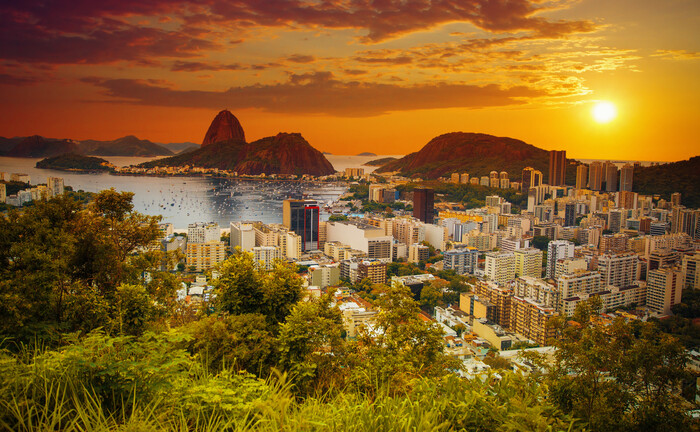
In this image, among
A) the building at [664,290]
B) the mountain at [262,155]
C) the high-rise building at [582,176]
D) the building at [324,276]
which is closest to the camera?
the building at [664,290]

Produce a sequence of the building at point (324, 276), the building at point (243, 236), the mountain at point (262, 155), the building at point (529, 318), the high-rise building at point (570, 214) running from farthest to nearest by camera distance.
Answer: the mountain at point (262, 155)
the high-rise building at point (570, 214)
the building at point (243, 236)
the building at point (324, 276)
the building at point (529, 318)

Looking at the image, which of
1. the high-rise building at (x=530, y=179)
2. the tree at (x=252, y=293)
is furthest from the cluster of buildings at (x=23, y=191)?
the high-rise building at (x=530, y=179)

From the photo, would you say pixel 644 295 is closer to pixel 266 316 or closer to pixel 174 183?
pixel 266 316

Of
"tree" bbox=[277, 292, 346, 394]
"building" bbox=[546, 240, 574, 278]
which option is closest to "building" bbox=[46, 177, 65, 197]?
"tree" bbox=[277, 292, 346, 394]

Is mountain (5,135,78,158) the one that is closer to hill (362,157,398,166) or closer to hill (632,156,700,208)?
hill (632,156,700,208)

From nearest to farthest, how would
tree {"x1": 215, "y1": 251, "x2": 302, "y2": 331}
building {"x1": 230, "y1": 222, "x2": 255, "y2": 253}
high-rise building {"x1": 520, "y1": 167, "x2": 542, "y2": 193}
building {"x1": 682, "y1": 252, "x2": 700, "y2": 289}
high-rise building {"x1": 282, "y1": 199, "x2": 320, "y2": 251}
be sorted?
tree {"x1": 215, "y1": 251, "x2": 302, "y2": 331}, building {"x1": 682, "y1": 252, "x2": 700, "y2": 289}, building {"x1": 230, "y1": 222, "x2": 255, "y2": 253}, high-rise building {"x1": 282, "y1": 199, "x2": 320, "y2": 251}, high-rise building {"x1": 520, "y1": 167, "x2": 542, "y2": 193}

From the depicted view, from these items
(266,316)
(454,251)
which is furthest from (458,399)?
(454,251)

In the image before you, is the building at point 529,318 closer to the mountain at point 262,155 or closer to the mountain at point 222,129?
the mountain at point 262,155
